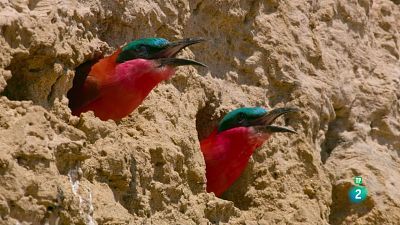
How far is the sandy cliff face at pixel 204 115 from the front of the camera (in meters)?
3.56

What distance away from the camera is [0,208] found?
326cm

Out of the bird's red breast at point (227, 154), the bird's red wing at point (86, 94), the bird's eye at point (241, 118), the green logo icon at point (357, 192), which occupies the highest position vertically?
the green logo icon at point (357, 192)

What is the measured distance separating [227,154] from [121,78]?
777 millimetres

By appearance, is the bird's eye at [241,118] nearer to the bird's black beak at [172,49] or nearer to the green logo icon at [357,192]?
the bird's black beak at [172,49]

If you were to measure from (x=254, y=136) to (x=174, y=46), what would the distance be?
71 centimetres

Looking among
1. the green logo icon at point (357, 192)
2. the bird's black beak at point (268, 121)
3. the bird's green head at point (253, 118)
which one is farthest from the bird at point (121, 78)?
the green logo icon at point (357, 192)

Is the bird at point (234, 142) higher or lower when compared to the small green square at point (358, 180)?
lower

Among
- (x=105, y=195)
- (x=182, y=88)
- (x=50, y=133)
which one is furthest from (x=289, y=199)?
(x=50, y=133)

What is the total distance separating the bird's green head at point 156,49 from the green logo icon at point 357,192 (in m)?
1.37

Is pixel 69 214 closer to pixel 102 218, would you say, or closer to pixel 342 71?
pixel 102 218

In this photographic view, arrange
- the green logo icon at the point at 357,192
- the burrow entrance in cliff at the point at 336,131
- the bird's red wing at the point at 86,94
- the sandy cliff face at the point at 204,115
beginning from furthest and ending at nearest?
the burrow entrance in cliff at the point at 336,131 < the green logo icon at the point at 357,192 < the bird's red wing at the point at 86,94 < the sandy cliff face at the point at 204,115

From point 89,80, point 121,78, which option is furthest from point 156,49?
point 89,80

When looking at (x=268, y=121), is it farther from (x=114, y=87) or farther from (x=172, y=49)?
(x=114, y=87)

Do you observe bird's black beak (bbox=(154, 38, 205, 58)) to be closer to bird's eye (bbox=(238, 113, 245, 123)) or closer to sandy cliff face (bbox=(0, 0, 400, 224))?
sandy cliff face (bbox=(0, 0, 400, 224))
